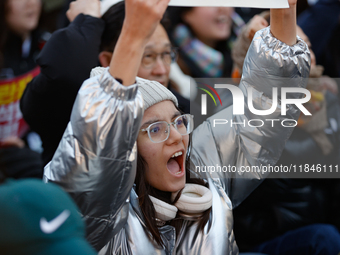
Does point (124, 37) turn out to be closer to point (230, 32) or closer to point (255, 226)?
point (255, 226)

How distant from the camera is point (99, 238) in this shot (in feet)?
3.37

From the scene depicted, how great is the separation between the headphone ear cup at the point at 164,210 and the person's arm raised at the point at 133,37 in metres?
0.44

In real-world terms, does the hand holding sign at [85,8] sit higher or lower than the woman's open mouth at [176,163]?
higher

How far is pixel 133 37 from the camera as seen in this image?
3.01 feet

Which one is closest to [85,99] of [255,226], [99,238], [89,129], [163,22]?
[89,129]

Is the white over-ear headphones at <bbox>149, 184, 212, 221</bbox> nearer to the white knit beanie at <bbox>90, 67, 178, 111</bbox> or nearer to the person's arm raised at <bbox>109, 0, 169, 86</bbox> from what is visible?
the white knit beanie at <bbox>90, 67, 178, 111</bbox>

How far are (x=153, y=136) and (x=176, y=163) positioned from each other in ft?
0.55

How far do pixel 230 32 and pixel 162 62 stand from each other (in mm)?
1179

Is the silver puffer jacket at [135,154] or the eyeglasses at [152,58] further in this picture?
the eyeglasses at [152,58]

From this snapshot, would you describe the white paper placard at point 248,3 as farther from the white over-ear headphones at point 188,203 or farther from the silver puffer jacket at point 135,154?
the white over-ear headphones at point 188,203

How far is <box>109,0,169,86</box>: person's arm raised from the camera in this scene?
91 cm

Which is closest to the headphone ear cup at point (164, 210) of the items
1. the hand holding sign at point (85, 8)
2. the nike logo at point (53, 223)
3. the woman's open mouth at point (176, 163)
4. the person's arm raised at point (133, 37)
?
the woman's open mouth at point (176, 163)

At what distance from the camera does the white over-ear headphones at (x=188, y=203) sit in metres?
1.20

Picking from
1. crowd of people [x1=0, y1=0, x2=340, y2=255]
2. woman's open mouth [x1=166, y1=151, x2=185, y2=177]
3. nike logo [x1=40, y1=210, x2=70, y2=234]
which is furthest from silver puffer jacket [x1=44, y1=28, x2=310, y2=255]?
nike logo [x1=40, y1=210, x2=70, y2=234]
